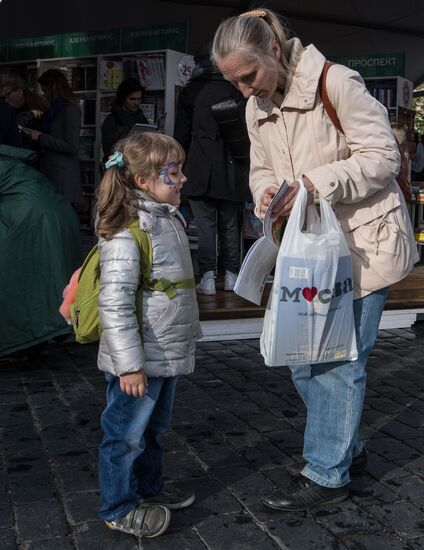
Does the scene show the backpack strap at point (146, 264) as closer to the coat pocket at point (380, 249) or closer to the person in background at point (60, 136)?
the coat pocket at point (380, 249)

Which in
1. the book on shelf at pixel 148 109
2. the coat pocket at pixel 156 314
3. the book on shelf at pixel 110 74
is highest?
the book on shelf at pixel 110 74

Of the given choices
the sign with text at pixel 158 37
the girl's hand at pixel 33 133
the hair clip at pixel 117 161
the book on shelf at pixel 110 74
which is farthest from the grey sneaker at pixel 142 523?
the sign with text at pixel 158 37

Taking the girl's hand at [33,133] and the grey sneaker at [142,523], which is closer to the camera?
the grey sneaker at [142,523]

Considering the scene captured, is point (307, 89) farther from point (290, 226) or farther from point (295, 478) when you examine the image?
point (295, 478)

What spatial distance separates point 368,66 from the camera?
13727mm

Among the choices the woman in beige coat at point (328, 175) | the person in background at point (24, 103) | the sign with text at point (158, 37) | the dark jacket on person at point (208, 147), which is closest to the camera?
the woman in beige coat at point (328, 175)

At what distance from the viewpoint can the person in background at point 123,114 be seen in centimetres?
809

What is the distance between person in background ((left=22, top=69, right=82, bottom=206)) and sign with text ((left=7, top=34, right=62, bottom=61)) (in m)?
4.35

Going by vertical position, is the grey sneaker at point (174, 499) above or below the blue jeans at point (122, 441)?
below

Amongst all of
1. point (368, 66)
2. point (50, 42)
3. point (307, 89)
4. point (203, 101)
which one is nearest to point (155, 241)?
point (307, 89)

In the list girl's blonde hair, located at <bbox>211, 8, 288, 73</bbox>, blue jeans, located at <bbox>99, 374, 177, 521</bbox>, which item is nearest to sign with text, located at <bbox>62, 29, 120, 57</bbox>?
girl's blonde hair, located at <bbox>211, 8, 288, 73</bbox>

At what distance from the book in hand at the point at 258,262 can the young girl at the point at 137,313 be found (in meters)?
0.25

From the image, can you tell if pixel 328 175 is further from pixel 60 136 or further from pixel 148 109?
pixel 148 109

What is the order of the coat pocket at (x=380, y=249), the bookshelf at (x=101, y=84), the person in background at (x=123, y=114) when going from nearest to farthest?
1. the coat pocket at (x=380, y=249)
2. the person in background at (x=123, y=114)
3. the bookshelf at (x=101, y=84)
